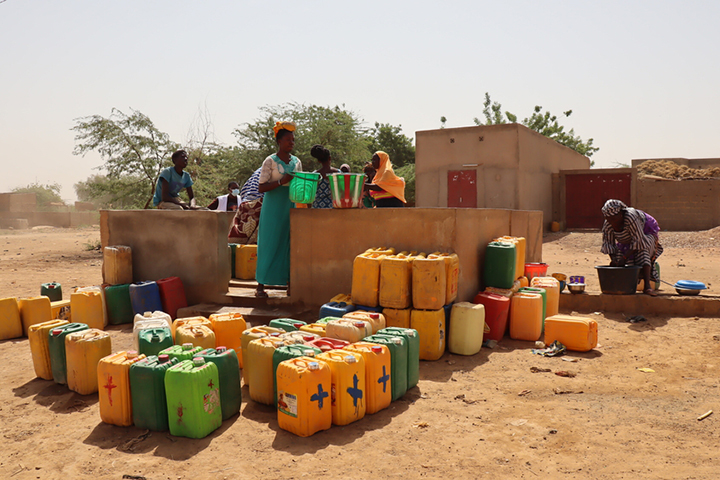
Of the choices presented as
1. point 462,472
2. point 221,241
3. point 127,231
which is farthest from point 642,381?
point 127,231

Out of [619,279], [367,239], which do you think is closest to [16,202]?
[367,239]

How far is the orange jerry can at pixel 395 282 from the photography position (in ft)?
15.5

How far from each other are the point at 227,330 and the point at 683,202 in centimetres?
1726

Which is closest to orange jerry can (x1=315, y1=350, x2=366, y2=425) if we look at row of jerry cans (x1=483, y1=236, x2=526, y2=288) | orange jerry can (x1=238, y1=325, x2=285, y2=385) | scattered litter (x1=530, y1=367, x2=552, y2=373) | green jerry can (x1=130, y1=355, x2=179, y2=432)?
orange jerry can (x1=238, y1=325, x2=285, y2=385)

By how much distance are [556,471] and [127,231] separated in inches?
233

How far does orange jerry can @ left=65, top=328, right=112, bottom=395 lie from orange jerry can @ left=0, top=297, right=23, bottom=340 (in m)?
2.33

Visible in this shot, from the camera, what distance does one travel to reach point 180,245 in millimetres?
6586

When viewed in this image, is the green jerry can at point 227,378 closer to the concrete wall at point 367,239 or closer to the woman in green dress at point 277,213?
the concrete wall at point 367,239

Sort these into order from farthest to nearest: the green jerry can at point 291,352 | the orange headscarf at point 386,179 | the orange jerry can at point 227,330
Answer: the orange headscarf at point 386,179
the orange jerry can at point 227,330
the green jerry can at point 291,352

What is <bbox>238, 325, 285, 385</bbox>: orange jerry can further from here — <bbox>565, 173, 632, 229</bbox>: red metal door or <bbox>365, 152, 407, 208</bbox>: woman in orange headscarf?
<bbox>565, 173, 632, 229</bbox>: red metal door

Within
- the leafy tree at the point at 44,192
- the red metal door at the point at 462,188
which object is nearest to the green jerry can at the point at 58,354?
the red metal door at the point at 462,188

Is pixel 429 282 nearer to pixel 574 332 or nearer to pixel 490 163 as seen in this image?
pixel 574 332

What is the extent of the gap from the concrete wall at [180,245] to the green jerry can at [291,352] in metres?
2.98

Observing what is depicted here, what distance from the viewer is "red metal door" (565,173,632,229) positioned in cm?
1766
